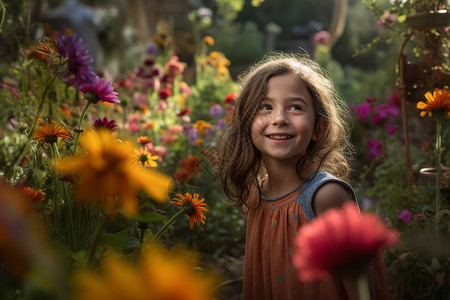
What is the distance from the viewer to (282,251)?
4.65 ft

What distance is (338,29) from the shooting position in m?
8.30

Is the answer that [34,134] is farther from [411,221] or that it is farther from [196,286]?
[411,221]

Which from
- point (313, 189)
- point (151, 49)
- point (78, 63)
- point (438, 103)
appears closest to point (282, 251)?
point (313, 189)

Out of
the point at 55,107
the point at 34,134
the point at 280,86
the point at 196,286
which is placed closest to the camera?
the point at 196,286

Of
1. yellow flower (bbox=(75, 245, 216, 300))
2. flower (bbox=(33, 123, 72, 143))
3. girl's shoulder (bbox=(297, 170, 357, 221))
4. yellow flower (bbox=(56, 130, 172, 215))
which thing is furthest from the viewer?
girl's shoulder (bbox=(297, 170, 357, 221))

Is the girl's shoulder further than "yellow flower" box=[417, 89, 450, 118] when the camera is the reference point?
No

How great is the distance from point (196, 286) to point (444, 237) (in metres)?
1.44

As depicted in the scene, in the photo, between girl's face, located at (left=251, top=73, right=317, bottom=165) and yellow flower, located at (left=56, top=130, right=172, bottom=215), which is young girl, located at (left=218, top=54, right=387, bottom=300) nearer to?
girl's face, located at (left=251, top=73, right=317, bottom=165)

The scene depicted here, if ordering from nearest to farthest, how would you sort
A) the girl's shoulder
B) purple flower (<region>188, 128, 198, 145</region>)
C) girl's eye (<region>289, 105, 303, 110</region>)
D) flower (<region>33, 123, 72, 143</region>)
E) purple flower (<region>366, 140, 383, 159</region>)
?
flower (<region>33, 123, 72, 143</region>)
the girl's shoulder
girl's eye (<region>289, 105, 303, 110</region>)
purple flower (<region>188, 128, 198, 145</region>)
purple flower (<region>366, 140, 383, 159</region>)

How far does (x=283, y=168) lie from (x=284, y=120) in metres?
0.17

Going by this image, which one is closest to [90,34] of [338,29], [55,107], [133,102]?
[338,29]

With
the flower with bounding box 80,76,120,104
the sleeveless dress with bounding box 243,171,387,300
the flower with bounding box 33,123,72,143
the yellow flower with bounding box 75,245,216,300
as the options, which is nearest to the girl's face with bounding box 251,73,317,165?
the sleeveless dress with bounding box 243,171,387,300

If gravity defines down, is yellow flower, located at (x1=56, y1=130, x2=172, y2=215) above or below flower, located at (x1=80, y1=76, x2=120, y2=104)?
below

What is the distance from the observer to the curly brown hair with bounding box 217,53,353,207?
151cm
